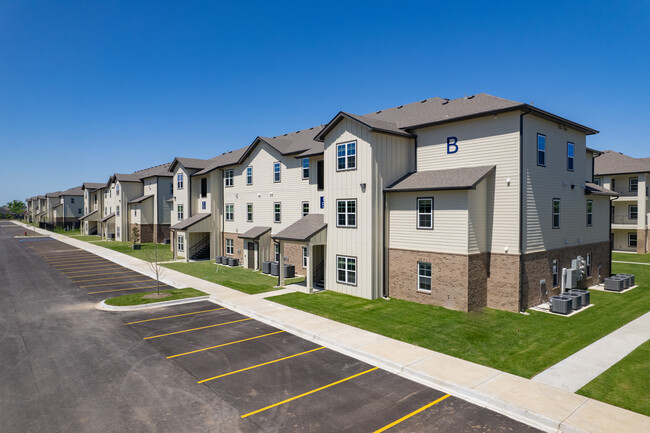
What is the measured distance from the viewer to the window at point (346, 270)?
22297 mm

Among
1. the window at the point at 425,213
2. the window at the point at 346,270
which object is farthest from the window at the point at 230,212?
the window at the point at 425,213

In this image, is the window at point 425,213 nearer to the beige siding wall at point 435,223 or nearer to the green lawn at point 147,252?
the beige siding wall at point 435,223

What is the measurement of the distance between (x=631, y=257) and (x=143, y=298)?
45.9m

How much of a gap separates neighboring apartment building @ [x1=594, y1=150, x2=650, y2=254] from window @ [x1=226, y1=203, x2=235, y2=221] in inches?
1622

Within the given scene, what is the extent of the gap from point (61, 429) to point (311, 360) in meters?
6.96

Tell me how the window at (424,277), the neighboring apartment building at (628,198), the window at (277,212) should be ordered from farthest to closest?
the neighboring apartment building at (628,198)
the window at (277,212)
the window at (424,277)

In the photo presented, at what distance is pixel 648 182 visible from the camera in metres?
43.1

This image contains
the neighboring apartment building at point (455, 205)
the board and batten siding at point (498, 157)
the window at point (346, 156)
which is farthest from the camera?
the window at point (346, 156)

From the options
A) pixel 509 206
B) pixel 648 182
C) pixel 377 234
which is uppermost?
pixel 648 182

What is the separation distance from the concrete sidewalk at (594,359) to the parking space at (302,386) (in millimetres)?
3151

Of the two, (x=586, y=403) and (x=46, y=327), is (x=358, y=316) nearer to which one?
(x=586, y=403)

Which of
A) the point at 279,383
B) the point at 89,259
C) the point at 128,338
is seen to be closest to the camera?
the point at 279,383

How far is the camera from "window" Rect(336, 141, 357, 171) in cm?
2209

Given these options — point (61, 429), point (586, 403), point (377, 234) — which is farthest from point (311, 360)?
point (377, 234)
